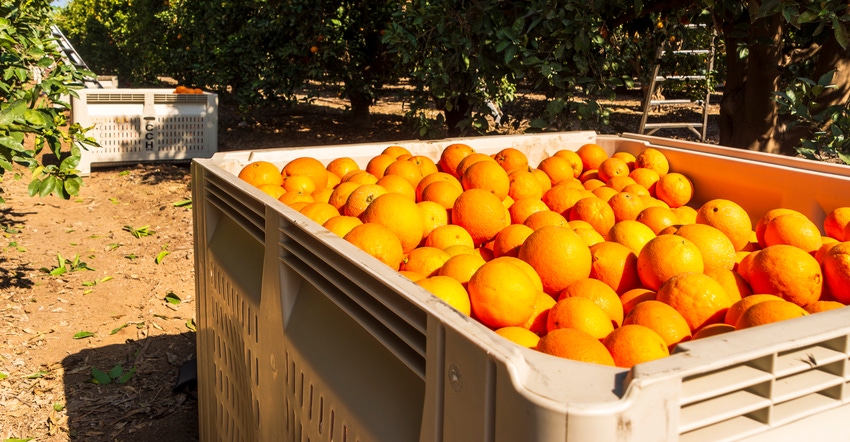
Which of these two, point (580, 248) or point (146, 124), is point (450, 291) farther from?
point (146, 124)

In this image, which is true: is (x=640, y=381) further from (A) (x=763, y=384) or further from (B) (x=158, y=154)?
(B) (x=158, y=154)

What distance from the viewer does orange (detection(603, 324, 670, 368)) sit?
1.26 m

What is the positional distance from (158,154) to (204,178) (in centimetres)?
695

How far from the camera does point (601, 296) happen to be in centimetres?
159

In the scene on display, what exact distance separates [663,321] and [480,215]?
760 millimetres

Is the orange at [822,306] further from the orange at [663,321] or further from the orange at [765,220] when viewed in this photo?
the orange at [765,220]

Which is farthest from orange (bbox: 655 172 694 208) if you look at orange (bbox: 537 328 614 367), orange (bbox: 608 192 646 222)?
orange (bbox: 537 328 614 367)

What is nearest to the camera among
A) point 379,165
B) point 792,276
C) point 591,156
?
point 792,276

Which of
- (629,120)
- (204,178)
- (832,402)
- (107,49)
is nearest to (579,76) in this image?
(204,178)

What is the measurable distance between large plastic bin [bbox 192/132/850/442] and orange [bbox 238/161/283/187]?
13 centimetres

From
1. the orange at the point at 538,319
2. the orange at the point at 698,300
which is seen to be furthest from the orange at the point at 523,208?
the orange at the point at 698,300

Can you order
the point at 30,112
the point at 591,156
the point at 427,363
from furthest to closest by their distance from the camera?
1. the point at 30,112
2. the point at 591,156
3. the point at 427,363

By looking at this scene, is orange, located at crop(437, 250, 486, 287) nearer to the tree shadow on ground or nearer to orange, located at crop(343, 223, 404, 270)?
orange, located at crop(343, 223, 404, 270)

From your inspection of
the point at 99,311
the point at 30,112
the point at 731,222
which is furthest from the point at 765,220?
the point at 99,311
